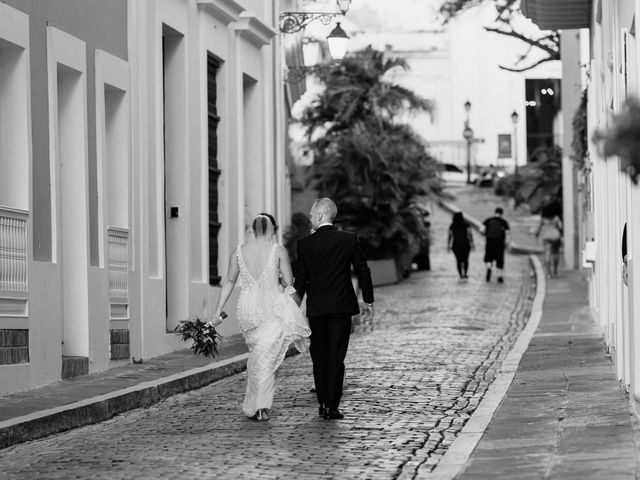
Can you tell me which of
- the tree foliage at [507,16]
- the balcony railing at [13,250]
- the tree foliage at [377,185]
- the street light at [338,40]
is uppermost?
the tree foliage at [507,16]

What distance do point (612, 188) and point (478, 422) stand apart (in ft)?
14.7

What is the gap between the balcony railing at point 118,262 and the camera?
16.2 meters

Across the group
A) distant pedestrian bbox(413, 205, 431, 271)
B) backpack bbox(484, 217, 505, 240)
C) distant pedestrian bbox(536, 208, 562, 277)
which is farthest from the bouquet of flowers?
distant pedestrian bbox(413, 205, 431, 271)

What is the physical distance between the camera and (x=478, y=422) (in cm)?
1133

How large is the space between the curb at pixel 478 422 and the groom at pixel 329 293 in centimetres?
111

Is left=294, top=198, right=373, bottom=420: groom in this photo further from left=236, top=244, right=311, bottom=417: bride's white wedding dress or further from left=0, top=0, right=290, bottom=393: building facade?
left=0, top=0, right=290, bottom=393: building facade

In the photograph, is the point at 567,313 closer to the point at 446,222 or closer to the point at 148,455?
the point at 148,455

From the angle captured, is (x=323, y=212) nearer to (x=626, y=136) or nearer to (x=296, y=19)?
(x=626, y=136)

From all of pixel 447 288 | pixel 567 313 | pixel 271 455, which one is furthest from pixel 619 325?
pixel 447 288

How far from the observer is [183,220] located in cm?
1939

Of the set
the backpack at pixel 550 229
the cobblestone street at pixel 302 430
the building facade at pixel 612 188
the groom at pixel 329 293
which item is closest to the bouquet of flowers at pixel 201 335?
the cobblestone street at pixel 302 430

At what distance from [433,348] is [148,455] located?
31.5 ft

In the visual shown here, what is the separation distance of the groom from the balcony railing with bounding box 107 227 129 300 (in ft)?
14.2

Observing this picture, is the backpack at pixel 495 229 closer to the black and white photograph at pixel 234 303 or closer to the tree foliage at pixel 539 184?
the black and white photograph at pixel 234 303
